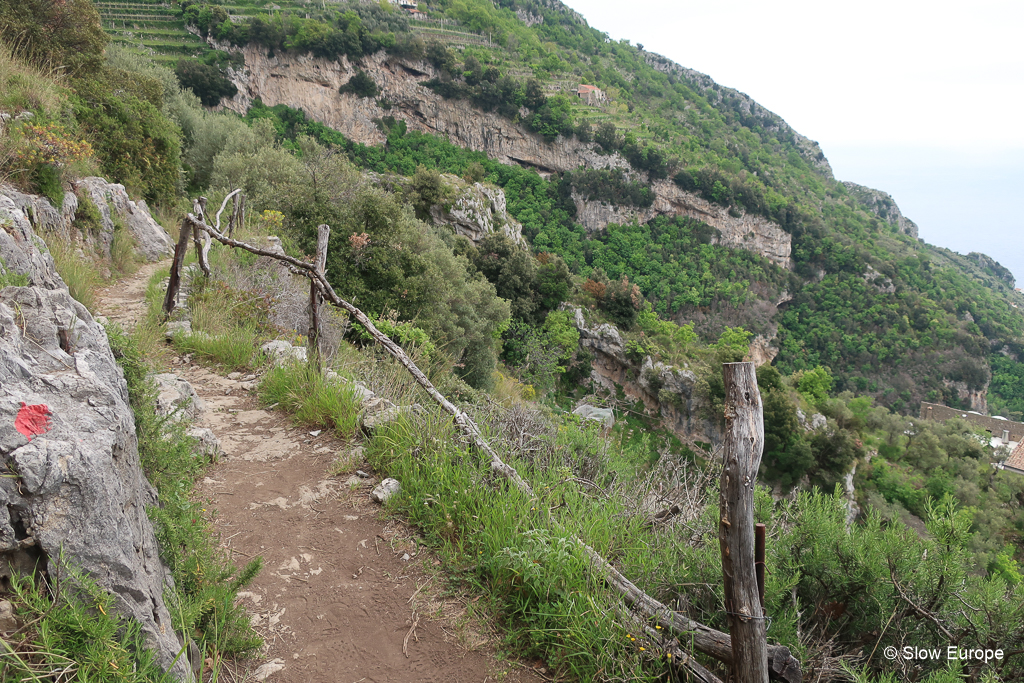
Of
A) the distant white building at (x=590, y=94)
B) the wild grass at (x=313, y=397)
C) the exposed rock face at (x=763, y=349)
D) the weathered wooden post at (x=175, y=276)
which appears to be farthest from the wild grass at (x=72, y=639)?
the distant white building at (x=590, y=94)

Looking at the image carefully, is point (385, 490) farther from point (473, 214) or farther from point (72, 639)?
point (473, 214)

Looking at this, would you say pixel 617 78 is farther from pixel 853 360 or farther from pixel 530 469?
pixel 530 469

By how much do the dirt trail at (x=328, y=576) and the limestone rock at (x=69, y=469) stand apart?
733 mm

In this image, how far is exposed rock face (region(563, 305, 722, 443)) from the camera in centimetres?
2934

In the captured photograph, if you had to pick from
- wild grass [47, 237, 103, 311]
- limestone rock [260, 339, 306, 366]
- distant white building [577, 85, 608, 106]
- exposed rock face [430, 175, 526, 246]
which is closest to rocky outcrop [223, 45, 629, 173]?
distant white building [577, 85, 608, 106]

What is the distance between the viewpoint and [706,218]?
57.6 meters

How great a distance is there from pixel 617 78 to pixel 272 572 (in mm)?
89182

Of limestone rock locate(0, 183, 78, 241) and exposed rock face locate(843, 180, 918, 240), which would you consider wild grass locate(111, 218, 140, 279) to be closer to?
limestone rock locate(0, 183, 78, 241)

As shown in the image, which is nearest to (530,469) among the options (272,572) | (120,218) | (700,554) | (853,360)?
(700,554)

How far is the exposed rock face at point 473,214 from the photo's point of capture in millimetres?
31750

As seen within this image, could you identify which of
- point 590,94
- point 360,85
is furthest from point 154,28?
point 590,94

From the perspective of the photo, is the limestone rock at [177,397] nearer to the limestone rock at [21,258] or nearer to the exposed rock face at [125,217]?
the limestone rock at [21,258]

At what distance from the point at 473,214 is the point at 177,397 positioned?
30837 mm

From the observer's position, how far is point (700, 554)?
8.96ft
